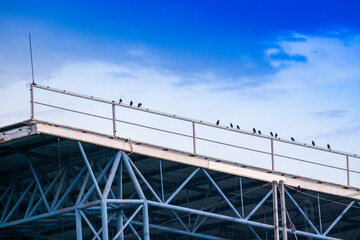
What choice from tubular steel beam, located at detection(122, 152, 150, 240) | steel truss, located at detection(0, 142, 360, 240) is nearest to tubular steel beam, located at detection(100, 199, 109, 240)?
steel truss, located at detection(0, 142, 360, 240)

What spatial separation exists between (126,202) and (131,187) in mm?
8566

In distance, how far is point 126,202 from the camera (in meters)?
41.5

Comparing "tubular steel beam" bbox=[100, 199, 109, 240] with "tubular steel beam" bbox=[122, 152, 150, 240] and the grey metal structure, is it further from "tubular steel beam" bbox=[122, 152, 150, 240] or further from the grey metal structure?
"tubular steel beam" bbox=[122, 152, 150, 240]

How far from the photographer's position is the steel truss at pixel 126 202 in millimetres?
42250

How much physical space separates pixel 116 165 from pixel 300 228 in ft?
61.5

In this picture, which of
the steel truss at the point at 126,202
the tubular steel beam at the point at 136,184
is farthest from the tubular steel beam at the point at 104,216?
the tubular steel beam at the point at 136,184

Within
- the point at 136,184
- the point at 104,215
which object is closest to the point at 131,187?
the point at 136,184

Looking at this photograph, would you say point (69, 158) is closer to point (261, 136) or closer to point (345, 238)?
point (261, 136)

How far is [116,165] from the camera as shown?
42.2 m

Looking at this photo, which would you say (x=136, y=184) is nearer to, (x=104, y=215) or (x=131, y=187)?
(x=104, y=215)

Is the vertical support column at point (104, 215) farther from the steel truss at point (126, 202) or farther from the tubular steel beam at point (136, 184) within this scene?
the tubular steel beam at point (136, 184)

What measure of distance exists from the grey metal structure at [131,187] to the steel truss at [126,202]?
0.05m

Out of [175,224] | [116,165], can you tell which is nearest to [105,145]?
[116,165]

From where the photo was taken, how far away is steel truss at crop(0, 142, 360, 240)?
42.2m
